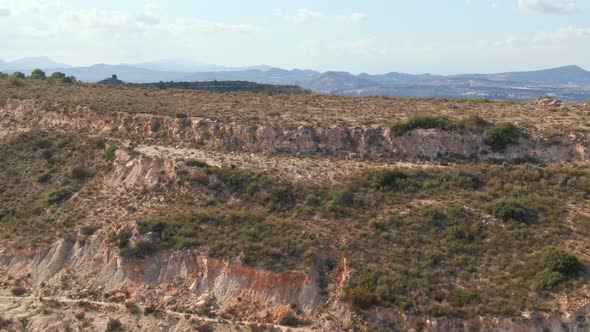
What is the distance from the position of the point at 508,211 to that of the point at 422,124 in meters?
10.8

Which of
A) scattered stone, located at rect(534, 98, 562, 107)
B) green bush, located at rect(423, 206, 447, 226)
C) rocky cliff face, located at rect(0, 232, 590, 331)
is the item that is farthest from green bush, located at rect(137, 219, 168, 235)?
scattered stone, located at rect(534, 98, 562, 107)

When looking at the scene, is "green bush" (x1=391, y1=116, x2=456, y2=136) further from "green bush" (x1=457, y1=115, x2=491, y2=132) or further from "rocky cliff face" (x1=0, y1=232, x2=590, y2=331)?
Answer: "rocky cliff face" (x1=0, y1=232, x2=590, y2=331)

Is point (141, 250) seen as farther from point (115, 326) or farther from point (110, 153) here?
point (110, 153)

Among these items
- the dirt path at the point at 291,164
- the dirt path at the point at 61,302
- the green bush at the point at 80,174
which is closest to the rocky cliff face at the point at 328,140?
the dirt path at the point at 291,164

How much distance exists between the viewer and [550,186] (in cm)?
2661

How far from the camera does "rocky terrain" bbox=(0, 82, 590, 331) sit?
66.2ft

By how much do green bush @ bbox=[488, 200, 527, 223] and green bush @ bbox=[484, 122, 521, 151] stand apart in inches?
306

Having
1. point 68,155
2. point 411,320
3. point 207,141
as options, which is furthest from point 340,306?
point 68,155

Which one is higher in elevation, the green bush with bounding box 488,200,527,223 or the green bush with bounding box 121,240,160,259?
the green bush with bounding box 488,200,527,223

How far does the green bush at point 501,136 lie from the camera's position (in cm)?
3125

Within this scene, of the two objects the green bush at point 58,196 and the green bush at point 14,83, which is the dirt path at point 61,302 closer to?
the green bush at point 58,196

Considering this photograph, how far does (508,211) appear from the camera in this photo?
23.9 meters

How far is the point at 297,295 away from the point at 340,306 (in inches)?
81.5

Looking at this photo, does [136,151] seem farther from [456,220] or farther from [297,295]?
[456,220]
